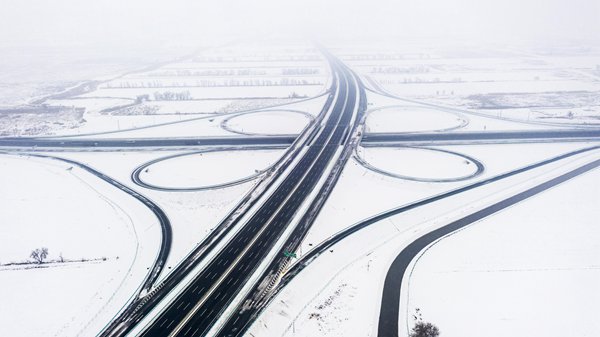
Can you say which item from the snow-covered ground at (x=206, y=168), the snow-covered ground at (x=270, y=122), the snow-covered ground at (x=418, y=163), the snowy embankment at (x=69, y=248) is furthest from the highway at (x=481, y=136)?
the snowy embankment at (x=69, y=248)

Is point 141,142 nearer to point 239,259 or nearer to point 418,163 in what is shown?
point 239,259

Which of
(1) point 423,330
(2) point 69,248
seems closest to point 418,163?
(1) point 423,330

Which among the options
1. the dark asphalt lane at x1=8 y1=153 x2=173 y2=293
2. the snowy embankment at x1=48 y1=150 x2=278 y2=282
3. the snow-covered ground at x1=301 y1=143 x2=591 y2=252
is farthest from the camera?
the snow-covered ground at x1=301 y1=143 x2=591 y2=252

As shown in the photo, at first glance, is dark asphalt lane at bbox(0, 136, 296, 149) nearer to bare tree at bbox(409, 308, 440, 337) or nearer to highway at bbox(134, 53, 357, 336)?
highway at bbox(134, 53, 357, 336)

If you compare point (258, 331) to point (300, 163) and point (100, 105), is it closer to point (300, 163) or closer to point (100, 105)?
point (300, 163)

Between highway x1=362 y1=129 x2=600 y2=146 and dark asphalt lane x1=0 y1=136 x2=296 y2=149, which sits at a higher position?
highway x1=362 y1=129 x2=600 y2=146

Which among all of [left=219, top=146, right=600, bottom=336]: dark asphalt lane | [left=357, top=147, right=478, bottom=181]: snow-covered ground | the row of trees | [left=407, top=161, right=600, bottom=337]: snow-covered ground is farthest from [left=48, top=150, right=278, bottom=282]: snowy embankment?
the row of trees
